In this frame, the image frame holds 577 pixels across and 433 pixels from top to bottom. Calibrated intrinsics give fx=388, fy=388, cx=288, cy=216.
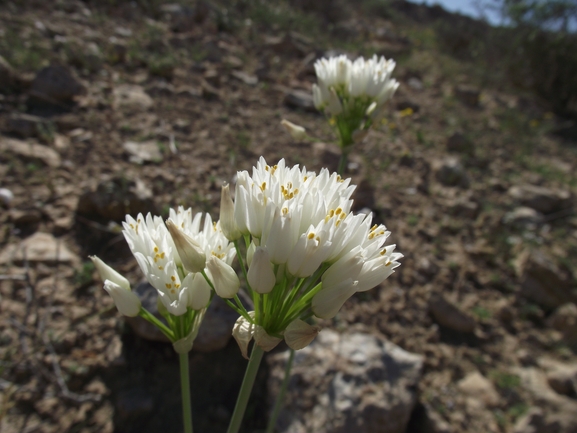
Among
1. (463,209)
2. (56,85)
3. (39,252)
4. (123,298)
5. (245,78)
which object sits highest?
(123,298)

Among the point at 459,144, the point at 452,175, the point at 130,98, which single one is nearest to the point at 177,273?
the point at 130,98

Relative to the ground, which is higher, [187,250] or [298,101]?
[187,250]

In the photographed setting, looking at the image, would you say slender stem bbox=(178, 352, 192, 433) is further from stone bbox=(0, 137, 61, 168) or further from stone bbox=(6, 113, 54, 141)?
stone bbox=(6, 113, 54, 141)

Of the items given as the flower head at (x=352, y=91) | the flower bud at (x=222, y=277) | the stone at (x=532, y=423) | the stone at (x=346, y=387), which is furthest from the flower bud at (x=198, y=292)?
the stone at (x=532, y=423)

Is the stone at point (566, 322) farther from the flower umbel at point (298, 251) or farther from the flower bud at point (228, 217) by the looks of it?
the flower bud at point (228, 217)

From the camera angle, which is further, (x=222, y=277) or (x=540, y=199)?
(x=540, y=199)

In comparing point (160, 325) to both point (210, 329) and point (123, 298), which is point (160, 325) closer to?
point (123, 298)
